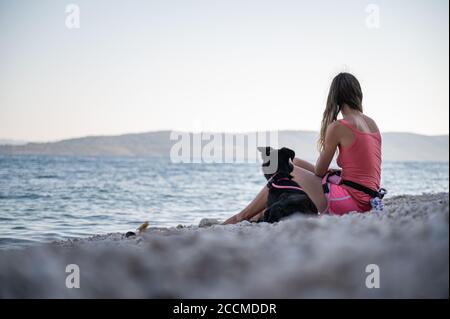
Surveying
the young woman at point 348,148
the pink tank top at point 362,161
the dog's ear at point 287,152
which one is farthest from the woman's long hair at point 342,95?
the dog's ear at point 287,152

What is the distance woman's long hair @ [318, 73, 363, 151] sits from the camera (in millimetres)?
4059

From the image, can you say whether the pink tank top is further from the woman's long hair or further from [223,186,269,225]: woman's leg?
[223,186,269,225]: woman's leg

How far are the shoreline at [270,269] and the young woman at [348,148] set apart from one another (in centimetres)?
180

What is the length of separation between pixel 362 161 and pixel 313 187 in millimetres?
578

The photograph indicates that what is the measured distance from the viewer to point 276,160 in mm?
4281

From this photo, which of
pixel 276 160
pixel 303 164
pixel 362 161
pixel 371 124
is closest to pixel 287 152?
pixel 276 160

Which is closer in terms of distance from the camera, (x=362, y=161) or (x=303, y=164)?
(x=362, y=161)

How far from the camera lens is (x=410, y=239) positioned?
5.89ft

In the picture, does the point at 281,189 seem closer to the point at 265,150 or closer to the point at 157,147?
the point at 265,150

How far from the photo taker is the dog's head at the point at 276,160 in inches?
167

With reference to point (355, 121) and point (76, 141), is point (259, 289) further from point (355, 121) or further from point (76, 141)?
point (76, 141)

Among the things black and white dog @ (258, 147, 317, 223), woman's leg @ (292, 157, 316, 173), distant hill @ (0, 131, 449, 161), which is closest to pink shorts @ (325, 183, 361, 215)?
black and white dog @ (258, 147, 317, 223)

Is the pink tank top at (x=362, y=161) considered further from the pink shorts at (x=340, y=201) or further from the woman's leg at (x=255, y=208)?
the woman's leg at (x=255, y=208)
